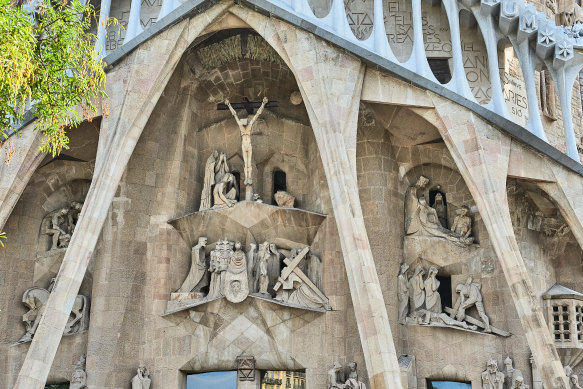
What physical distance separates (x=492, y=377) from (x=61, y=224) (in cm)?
743

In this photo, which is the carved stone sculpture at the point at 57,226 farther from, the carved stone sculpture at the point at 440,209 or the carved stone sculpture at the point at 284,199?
the carved stone sculpture at the point at 440,209

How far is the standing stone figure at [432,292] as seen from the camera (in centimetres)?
1478

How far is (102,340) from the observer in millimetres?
14945

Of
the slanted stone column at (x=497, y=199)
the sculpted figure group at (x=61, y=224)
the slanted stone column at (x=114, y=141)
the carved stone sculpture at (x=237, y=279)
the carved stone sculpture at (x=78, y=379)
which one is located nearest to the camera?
the slanted stone column at (x=497, y=199)

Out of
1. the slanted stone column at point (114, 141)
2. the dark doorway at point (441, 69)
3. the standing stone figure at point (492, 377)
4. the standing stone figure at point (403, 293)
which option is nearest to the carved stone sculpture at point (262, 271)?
the standing stone figure at point (403, 293)

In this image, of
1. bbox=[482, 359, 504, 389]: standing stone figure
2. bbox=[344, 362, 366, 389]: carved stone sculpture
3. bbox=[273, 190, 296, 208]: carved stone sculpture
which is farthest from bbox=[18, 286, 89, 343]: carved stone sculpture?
bbox=[482, 359, 504, 389]: standing stone figure

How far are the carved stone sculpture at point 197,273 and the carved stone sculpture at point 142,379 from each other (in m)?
1.36

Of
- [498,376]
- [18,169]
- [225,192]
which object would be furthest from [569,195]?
[18,169]

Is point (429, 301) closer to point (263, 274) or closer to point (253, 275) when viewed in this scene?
point (263, 274)

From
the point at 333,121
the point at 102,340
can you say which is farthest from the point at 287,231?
the point at 102,340

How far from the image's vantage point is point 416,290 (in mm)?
14977

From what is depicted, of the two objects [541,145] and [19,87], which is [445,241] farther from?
[19,87]

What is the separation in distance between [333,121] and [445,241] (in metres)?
2.76

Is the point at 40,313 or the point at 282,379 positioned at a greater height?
the point at 40,313
